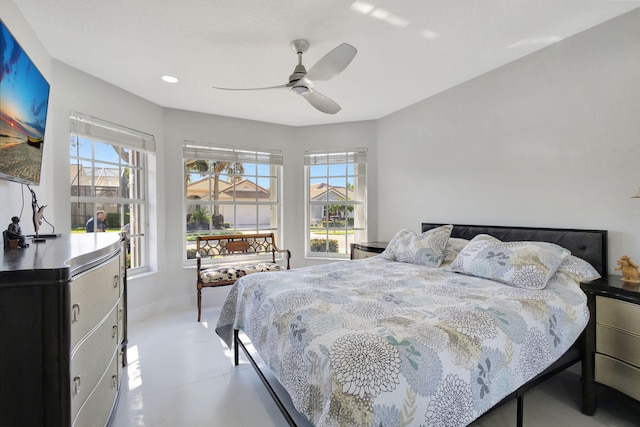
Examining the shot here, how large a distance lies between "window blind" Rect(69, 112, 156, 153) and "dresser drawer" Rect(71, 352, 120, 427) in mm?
2259

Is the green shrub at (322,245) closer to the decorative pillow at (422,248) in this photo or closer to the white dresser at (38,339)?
the decorative pillow at (422,248)

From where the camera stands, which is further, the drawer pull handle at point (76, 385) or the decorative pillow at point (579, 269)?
the decorative pillow at point (579, 269)

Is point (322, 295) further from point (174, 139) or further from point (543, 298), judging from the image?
point (174, 139)

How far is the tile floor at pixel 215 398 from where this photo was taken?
1804 millimetres

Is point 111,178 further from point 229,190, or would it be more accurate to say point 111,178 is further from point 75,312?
point 75,312

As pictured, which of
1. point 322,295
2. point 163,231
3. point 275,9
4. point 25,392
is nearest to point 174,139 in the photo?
point 163,231

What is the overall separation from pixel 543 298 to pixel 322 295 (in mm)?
1297

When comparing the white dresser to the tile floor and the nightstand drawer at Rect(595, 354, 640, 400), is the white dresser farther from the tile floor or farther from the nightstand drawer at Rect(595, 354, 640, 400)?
the nightstand drawer at Rect(595, 354, 640, 400)

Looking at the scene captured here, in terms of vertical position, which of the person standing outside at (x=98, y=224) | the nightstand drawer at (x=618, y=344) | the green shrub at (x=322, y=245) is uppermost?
the person standing outside at (x=98, y=224)

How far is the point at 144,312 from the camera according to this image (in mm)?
3510

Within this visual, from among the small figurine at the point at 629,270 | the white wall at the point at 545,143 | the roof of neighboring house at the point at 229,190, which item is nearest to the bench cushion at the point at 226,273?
the roof of neighboring house at the point at 229,190

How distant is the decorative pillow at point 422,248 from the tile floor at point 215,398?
Answer: 3.78ft

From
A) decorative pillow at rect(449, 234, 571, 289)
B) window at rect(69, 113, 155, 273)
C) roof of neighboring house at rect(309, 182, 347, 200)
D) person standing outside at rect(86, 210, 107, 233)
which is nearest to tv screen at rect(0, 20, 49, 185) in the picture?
window at rect(69, 113, 155, 273)

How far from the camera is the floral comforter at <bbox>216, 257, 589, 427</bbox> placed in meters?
1.08
